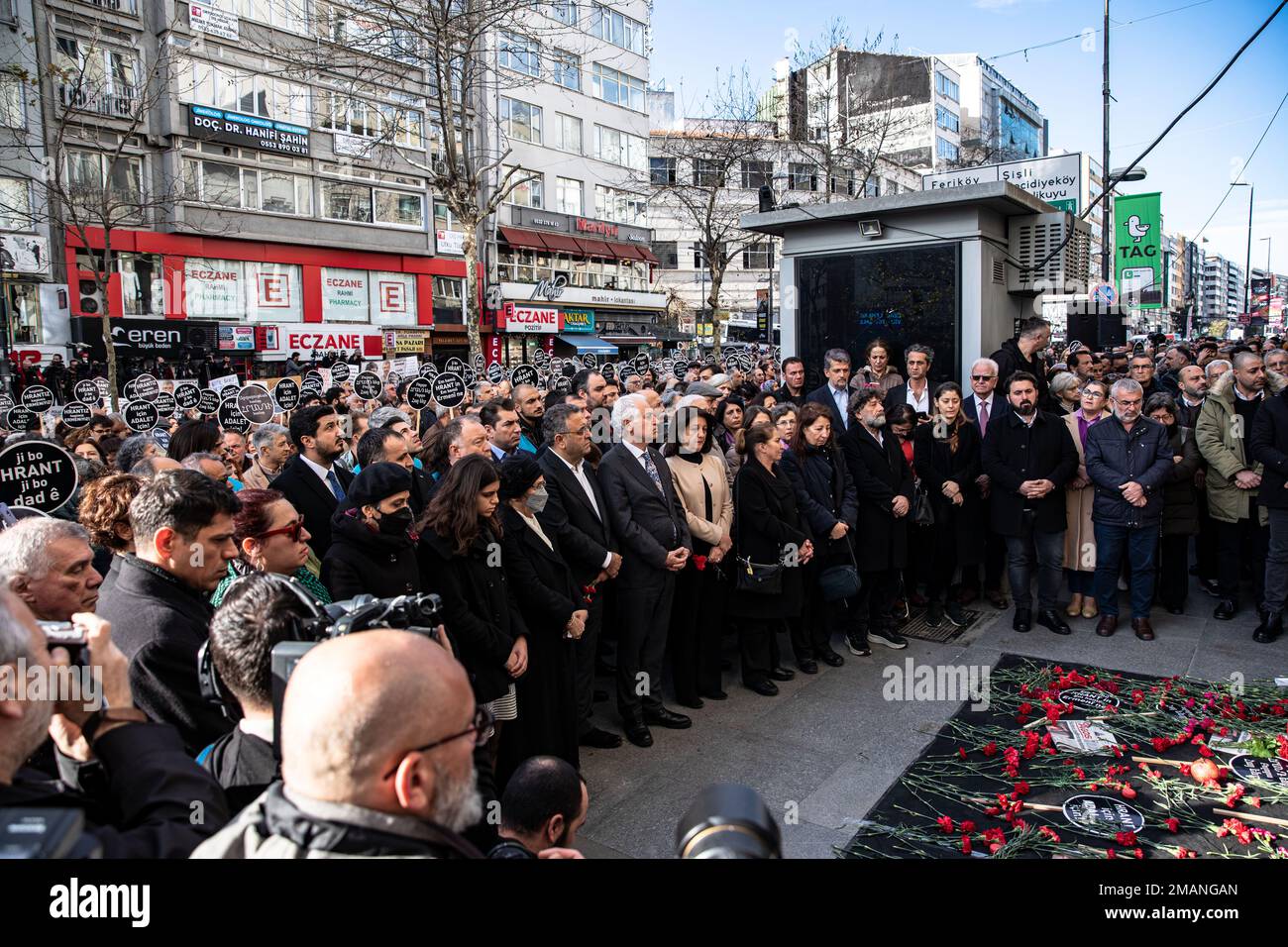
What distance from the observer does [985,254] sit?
9289mm

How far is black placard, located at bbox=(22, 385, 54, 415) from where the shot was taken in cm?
1137

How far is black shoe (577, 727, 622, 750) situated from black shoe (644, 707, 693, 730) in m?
0.29

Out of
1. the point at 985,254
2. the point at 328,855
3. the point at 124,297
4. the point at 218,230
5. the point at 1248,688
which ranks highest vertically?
the point at 218,230

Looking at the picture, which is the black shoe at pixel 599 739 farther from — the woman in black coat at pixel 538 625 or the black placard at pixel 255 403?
the black placard at pixel 255 403

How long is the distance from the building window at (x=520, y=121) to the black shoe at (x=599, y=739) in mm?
40790

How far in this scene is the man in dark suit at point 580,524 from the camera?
212 inches

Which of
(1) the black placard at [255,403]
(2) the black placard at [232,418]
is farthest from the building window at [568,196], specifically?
(2) the black placard at [232,418]

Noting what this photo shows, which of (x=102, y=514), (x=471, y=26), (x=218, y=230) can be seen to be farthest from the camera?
(x=218, y=230)

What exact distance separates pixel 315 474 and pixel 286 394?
6992 mm

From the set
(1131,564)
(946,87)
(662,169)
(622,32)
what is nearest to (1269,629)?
(1131,564)

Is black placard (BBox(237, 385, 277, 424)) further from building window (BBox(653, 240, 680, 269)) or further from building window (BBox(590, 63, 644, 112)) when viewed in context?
building window (BBox(653, 240, 680, 269))
